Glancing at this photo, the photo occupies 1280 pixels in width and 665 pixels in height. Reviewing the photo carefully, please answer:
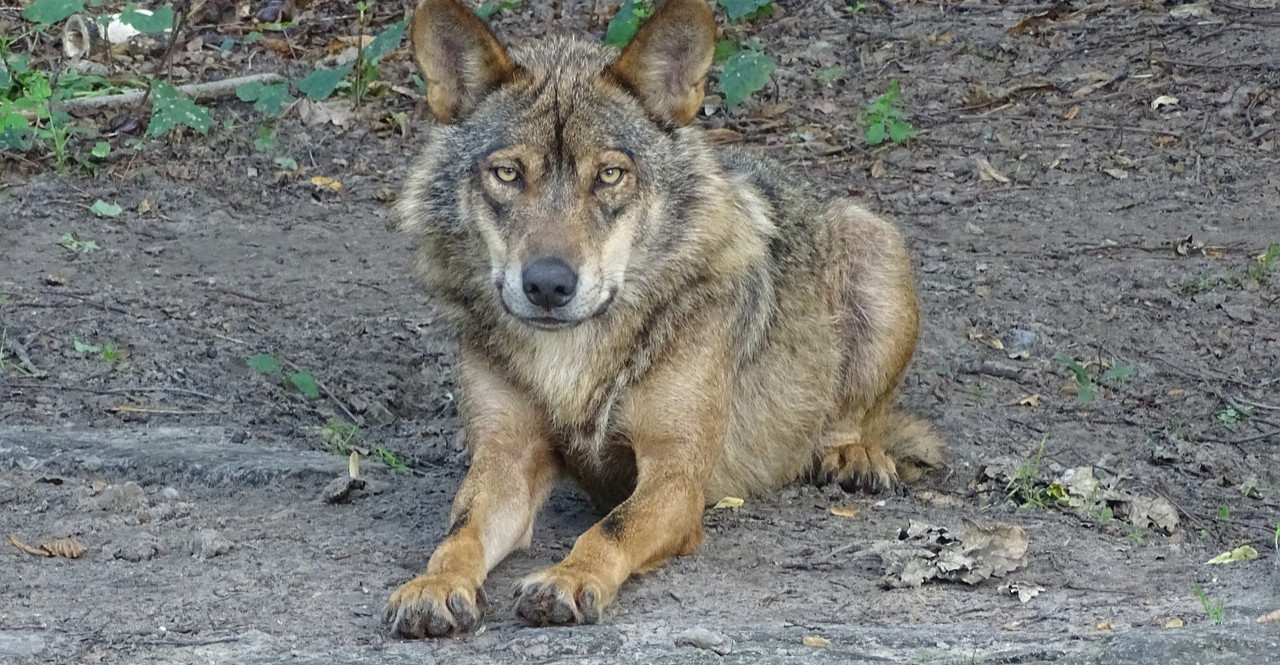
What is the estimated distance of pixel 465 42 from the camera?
5.34 m

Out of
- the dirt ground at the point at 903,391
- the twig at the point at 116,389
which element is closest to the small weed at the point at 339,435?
the dirt ground at the point at 903,391

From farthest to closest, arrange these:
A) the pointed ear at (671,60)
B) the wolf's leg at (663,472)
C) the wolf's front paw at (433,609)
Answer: the pointed ear at (671,60) → the wolf's leg at (663,472) → the wolf's front paw at (433,609)

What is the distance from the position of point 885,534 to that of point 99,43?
26.2ft

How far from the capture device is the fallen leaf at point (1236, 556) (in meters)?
5.00

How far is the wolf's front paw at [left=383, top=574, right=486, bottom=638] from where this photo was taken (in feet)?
13.8

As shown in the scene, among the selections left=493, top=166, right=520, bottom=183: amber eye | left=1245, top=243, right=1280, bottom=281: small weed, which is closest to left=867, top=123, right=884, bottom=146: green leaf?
left=1245, top=243, right=1280, bottom=281: small weed

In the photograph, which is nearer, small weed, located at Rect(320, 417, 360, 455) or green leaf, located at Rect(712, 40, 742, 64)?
small weed, located at Rect(320, 417, 360, 455)

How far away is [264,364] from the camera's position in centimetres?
706

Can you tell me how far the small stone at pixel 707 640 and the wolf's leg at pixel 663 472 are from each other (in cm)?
37

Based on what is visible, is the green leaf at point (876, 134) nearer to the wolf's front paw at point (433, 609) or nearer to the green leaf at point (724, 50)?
the green leaf at point (724, 50)

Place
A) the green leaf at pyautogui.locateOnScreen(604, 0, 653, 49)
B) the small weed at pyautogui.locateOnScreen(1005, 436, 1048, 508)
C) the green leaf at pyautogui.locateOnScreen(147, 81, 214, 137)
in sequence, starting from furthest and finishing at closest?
the green leaf at pyautogui.locateOnScreen(604, 0, 653, 49)
the green leaf at pyautogui.locateOnScreen(147, 81, 214, 137)
the small weed at pyautogui.locateOnScreen(1005, 436, 1048, 508)

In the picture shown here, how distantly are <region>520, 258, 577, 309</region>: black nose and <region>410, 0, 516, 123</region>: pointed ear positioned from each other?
98 cm

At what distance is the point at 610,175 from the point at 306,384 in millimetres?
2496

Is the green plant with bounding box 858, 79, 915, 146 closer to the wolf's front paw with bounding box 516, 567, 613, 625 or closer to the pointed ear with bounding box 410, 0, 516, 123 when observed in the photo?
the pointed ear with bounding box 410, 0, 516, 123
